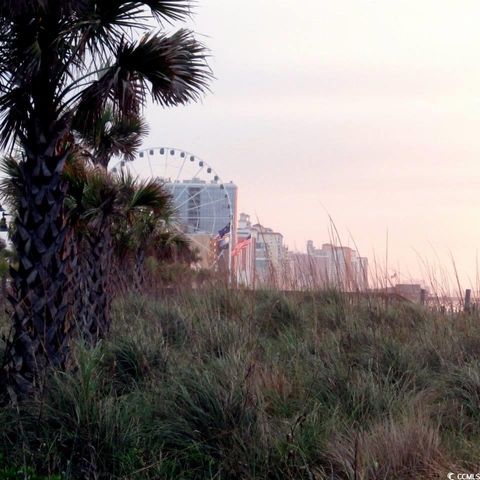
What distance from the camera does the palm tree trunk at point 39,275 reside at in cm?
738

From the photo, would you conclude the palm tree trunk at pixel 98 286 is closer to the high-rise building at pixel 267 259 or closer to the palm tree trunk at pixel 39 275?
the high-rise building at pixel 267 259

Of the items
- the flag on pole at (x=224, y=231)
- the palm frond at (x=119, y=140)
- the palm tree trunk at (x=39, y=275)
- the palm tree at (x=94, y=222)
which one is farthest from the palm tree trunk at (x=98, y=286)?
the flag on pole at (x=224, y=231)

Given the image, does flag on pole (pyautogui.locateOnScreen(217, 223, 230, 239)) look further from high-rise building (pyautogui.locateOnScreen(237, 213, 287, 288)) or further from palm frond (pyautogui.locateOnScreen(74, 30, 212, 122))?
palm frond (pyautogui.locateOnScreen(74, 30, 212, 122))

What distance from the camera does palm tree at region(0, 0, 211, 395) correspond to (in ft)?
24.4

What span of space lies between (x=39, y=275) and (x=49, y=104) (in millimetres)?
1587

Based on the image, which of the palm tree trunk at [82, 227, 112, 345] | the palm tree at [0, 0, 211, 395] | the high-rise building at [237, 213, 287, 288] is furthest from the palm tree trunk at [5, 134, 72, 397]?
the high-rise building at [237, 213, 287, 288]

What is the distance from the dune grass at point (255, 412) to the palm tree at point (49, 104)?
663 millimetres

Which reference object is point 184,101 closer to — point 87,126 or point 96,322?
point 87,126

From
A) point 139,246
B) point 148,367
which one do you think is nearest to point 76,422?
point 148,367

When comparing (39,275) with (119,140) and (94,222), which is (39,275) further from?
(119,140)

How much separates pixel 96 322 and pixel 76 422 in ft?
19.1

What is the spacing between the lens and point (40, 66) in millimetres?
7641

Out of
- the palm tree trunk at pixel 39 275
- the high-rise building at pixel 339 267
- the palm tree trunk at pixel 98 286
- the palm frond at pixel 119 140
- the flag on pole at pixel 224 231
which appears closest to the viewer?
the palm tree trunk at pixel 39 275

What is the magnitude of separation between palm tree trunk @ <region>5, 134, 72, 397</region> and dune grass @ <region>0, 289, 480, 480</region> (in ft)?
1.78
